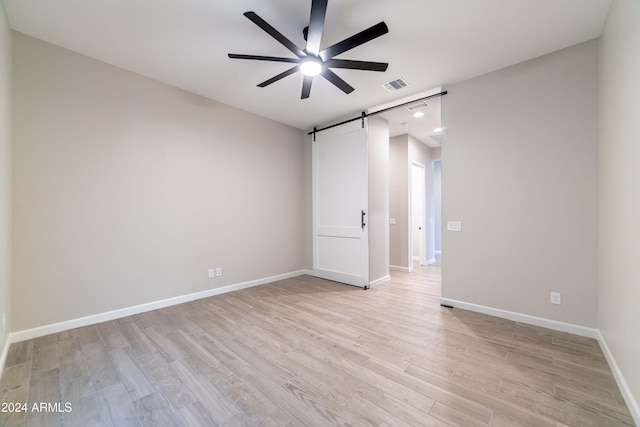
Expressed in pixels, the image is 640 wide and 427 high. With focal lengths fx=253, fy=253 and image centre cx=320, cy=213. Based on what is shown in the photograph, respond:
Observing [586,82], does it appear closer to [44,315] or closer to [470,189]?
[470,189]

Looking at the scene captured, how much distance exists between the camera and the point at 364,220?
4.29 metres

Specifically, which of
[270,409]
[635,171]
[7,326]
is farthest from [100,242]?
[635,171]

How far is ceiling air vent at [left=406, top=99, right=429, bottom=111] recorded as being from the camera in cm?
398

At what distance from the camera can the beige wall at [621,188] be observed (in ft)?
5.30

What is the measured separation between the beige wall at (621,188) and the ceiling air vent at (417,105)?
1915mm

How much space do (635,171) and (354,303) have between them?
290 cm

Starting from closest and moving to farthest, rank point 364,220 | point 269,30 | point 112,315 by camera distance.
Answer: point 269,30 < point 112,315 < point 364,220

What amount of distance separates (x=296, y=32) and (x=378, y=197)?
2872mm

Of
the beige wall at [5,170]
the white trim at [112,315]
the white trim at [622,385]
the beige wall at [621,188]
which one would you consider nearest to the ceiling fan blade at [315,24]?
the beige wall at [621,188]

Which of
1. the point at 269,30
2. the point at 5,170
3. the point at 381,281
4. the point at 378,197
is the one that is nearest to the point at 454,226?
the point at 378,197

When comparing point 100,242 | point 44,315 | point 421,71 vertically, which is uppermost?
point 421,71

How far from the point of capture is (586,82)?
254 centimetres

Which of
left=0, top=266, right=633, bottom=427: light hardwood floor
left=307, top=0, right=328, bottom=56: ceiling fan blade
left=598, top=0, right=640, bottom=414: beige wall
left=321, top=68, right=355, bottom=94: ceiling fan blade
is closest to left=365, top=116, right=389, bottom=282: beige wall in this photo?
left=0, top=266, right=633, bottom=427: light hardwood floor

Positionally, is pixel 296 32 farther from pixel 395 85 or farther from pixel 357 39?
pixel 395 85
